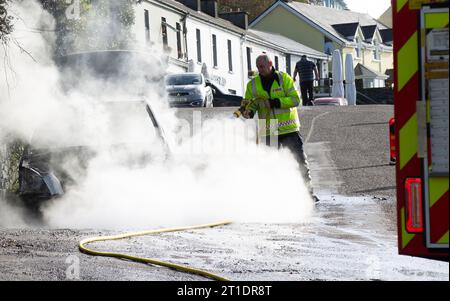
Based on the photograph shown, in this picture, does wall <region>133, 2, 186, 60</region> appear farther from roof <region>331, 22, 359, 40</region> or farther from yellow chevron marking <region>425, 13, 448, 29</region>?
yellow chevron marking <region>425, 13, 448, 29</region>

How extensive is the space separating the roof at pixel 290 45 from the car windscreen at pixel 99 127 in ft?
164

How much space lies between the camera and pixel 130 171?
10609 mm

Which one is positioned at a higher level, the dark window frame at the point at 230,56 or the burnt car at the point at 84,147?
the dark window frame at the point at 230,56

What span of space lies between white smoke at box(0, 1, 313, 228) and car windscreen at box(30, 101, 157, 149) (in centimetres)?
1

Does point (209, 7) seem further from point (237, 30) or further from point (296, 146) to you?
point (296, 146)

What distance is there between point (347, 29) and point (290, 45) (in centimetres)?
1059

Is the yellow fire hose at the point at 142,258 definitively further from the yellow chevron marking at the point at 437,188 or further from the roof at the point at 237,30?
the roof at the point at 237,30

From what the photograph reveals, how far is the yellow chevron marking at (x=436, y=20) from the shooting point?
4.48m

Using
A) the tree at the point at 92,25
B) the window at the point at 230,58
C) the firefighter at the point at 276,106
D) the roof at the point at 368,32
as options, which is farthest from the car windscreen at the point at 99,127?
the roof at the point at 368,32

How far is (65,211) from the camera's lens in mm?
10102

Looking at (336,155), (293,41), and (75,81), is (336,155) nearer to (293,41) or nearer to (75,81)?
(75,81)

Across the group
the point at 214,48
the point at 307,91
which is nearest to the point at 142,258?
the point at 307,91

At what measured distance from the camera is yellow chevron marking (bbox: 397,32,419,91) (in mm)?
4609
